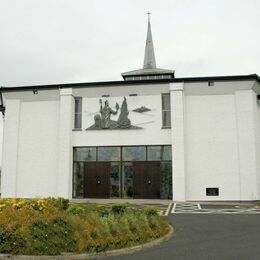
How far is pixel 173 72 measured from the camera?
34.3 meters

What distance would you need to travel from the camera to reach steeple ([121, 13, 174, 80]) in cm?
3372

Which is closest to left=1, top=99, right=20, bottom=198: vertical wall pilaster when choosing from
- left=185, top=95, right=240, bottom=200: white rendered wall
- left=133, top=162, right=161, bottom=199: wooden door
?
left=133, top=162, right=161, bottom=199: wooden door

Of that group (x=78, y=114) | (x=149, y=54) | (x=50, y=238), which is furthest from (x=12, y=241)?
(x=149, y=54)

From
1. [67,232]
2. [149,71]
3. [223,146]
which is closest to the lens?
[67,232]

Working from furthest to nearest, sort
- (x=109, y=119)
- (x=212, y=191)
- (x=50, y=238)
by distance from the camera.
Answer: (x=109, y=119) < (x=212, y=191) < (x=50, y=238)

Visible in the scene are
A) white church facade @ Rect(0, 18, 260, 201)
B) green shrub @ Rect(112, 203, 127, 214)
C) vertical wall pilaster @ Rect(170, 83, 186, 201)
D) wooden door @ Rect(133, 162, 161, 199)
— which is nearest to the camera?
green shrub @ Rect(112, 203, 127, 214)

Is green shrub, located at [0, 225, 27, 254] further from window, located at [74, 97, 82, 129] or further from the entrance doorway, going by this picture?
window, located at [74, 97, 82, 129]

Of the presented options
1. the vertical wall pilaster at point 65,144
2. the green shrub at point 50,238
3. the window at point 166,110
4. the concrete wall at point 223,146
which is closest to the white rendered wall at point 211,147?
the concrete wall at point 223,146

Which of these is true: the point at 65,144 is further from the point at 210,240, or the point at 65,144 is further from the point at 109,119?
the point at 210,240

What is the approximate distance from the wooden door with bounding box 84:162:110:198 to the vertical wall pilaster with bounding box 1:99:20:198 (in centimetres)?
479

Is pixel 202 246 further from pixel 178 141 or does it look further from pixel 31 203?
pixel 178 141

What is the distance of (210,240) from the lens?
9641 millimetres

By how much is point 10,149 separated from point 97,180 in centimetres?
624

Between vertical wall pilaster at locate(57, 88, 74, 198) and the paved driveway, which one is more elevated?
vertical wall pilaster at locate(57, 88, 74, 198)
